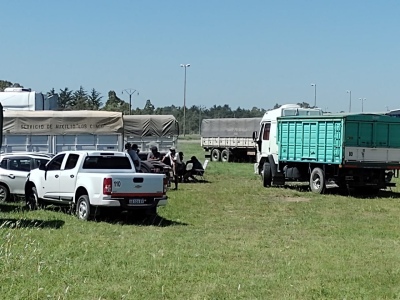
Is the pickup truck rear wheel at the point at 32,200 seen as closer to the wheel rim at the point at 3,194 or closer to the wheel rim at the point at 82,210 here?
the wheel rim at the point at 3,194

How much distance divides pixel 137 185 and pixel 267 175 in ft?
41.0

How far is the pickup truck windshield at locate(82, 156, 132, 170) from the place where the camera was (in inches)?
663

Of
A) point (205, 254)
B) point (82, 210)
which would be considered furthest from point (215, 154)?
point (205, 254)

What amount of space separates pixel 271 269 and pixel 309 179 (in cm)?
1591

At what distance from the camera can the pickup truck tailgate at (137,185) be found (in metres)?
15.5

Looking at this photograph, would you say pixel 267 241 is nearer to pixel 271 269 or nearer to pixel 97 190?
pixel 271 269

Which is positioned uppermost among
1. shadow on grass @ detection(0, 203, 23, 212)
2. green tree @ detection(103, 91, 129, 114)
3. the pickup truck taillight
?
green tree @ detection(103, 91, 129, 114)

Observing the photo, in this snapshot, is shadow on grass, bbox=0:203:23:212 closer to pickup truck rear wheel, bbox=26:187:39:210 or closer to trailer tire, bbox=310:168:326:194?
pickup truck rear wheel, bbox=26:187:39:210

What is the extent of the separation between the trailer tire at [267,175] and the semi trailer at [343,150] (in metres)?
0.98

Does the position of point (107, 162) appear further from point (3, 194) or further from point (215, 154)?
point (215, 154)

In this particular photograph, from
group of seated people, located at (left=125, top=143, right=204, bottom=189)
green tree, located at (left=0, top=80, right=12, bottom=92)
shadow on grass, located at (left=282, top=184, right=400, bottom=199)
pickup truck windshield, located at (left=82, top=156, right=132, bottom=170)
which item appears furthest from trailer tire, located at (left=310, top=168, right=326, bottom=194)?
green tree, located at (left=0, top=80, right=12, bottom=92)

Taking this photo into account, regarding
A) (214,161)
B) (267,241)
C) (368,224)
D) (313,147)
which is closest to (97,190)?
(267,241)

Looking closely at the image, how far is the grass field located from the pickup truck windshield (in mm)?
1247

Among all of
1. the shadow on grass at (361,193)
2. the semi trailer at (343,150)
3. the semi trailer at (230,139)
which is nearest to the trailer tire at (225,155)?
the semi trailer at (230,139)
